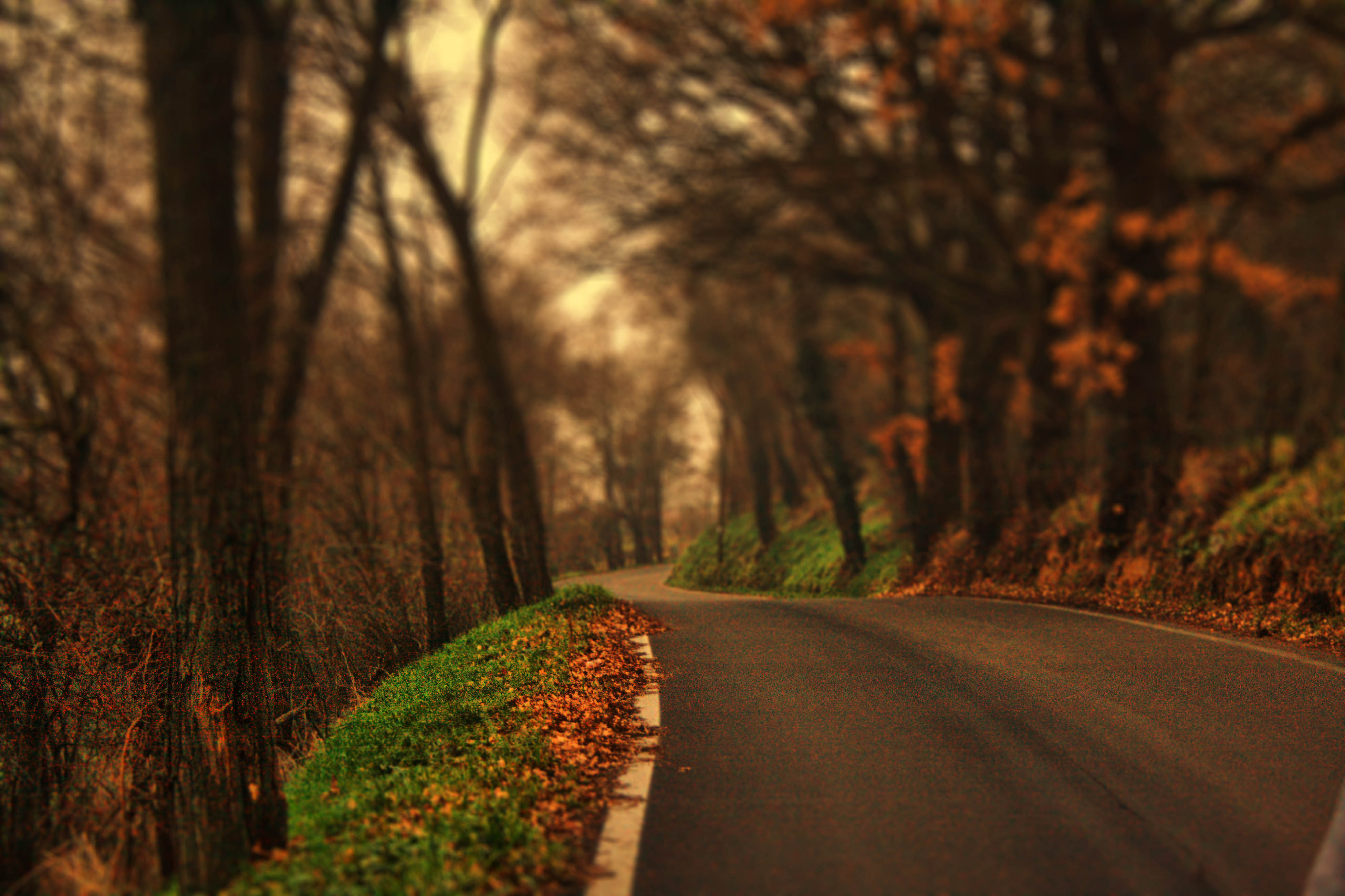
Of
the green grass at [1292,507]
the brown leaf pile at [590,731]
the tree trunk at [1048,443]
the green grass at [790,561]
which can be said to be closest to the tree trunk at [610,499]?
the green grass at [790,561]

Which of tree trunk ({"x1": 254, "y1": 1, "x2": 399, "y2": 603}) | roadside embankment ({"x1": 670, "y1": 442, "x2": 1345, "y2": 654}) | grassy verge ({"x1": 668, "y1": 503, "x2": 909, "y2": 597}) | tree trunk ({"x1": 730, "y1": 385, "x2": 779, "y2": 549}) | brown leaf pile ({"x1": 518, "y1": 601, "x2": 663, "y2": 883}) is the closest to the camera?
brown leaf pile ({"x1": 518, "y1": 601, "x2": 663, "y2": 883})

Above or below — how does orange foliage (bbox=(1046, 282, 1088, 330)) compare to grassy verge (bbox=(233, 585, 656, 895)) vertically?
above

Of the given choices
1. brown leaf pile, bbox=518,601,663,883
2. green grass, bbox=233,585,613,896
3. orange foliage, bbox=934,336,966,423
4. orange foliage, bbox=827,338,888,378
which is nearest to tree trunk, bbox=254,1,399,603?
green grass, bbox=233,585,613,896

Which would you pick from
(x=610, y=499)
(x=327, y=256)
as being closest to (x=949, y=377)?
(x=327, y=256)

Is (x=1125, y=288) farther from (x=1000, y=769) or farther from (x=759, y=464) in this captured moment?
(x=759, y=464)

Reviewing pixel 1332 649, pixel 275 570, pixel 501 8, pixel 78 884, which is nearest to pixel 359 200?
pixel 501 8

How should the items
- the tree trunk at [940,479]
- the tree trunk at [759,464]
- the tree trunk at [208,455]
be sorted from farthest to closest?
the tree trunk at [759,464] → the tree trunk at [940,479] → the tree trunk at [208,455]

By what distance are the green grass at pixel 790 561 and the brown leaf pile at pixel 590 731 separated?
15.4 metres

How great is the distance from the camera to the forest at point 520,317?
7414 mm

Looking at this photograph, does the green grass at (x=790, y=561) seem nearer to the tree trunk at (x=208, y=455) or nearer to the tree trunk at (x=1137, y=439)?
the tree trunk at (x=1137, y=439)

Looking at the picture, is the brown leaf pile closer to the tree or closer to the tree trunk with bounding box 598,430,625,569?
the tree

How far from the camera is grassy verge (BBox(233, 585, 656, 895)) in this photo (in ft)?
15.6

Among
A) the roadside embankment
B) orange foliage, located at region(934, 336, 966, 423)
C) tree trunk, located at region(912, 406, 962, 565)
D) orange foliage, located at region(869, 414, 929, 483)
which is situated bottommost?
the roadside embankment

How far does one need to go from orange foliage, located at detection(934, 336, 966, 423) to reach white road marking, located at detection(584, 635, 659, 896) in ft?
50.0
